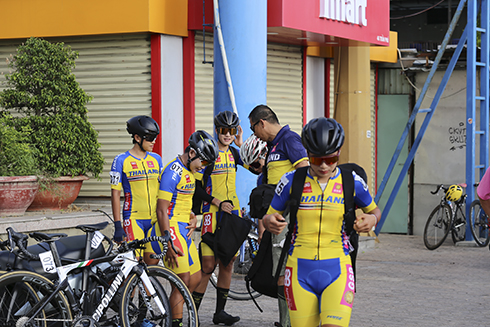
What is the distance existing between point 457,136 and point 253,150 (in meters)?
10.9

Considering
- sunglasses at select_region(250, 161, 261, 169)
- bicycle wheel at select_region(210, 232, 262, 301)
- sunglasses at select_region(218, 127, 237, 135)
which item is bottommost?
bicycle wheel at select_region(210, 232, 262, 301)

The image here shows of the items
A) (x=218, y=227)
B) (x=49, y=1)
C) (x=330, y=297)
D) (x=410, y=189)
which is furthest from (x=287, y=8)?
(x=330, y=297)

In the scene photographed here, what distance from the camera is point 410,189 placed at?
1680 centimetres

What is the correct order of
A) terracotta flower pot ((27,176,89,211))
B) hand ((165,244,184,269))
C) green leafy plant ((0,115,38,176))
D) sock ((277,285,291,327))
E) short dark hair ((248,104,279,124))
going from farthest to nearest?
terracotta flower pot ((27,176,89,211)) < green leafy plant ((0,115,38,176)) < short dark hair ((248,104,279,124)) < hand ((165,244,184,269)) < sock ((277,285,291,327))

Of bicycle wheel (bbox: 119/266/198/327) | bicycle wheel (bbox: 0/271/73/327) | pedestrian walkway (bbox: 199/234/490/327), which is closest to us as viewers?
bicycle wheel (bbox: 0/271/73/327)

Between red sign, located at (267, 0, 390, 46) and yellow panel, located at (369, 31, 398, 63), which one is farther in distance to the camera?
yellow panel, located at (369, 31, 398, 63)

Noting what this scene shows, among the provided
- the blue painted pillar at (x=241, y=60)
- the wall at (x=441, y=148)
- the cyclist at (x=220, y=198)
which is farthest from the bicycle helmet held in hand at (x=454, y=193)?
the cyclist at (x=220, y=198)

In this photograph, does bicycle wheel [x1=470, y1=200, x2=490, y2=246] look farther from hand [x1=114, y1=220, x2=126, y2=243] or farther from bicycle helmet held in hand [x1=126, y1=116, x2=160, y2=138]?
hand [x1=114, y1=220, x2=126, y2=243]

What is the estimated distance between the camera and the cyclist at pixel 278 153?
5.95 metres

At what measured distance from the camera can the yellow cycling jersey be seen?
6020 millimetres

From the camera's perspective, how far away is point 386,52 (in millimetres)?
16703

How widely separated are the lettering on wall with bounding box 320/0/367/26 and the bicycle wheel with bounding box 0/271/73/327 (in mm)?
8683

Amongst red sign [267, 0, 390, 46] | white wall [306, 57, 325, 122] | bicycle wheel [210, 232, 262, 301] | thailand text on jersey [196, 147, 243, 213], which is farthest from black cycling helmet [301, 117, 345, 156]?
white wall [306, 57, 325, 122]

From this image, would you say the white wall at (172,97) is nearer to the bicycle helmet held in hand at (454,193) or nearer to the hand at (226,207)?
the hand at (226,207)
